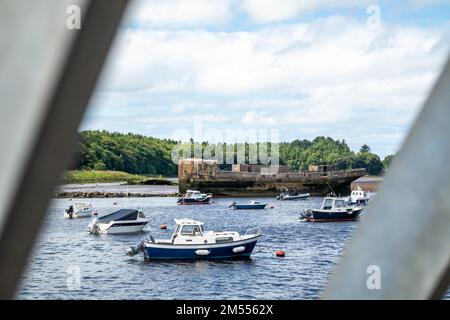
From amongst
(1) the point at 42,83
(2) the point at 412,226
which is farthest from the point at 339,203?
(1) the point at 42,83

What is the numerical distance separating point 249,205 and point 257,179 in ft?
0.55

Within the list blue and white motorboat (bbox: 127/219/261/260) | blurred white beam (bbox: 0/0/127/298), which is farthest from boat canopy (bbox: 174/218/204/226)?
blurred white beam (bbox: 0/0/127/298)

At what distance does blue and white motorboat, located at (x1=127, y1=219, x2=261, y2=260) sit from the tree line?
1.03 feet

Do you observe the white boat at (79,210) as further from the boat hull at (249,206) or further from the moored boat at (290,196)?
the moored boat at (290,196)

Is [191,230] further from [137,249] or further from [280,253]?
[280,253]

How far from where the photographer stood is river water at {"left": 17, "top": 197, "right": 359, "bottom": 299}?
2713 mm

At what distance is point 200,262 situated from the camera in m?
2.90

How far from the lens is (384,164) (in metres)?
2.50
